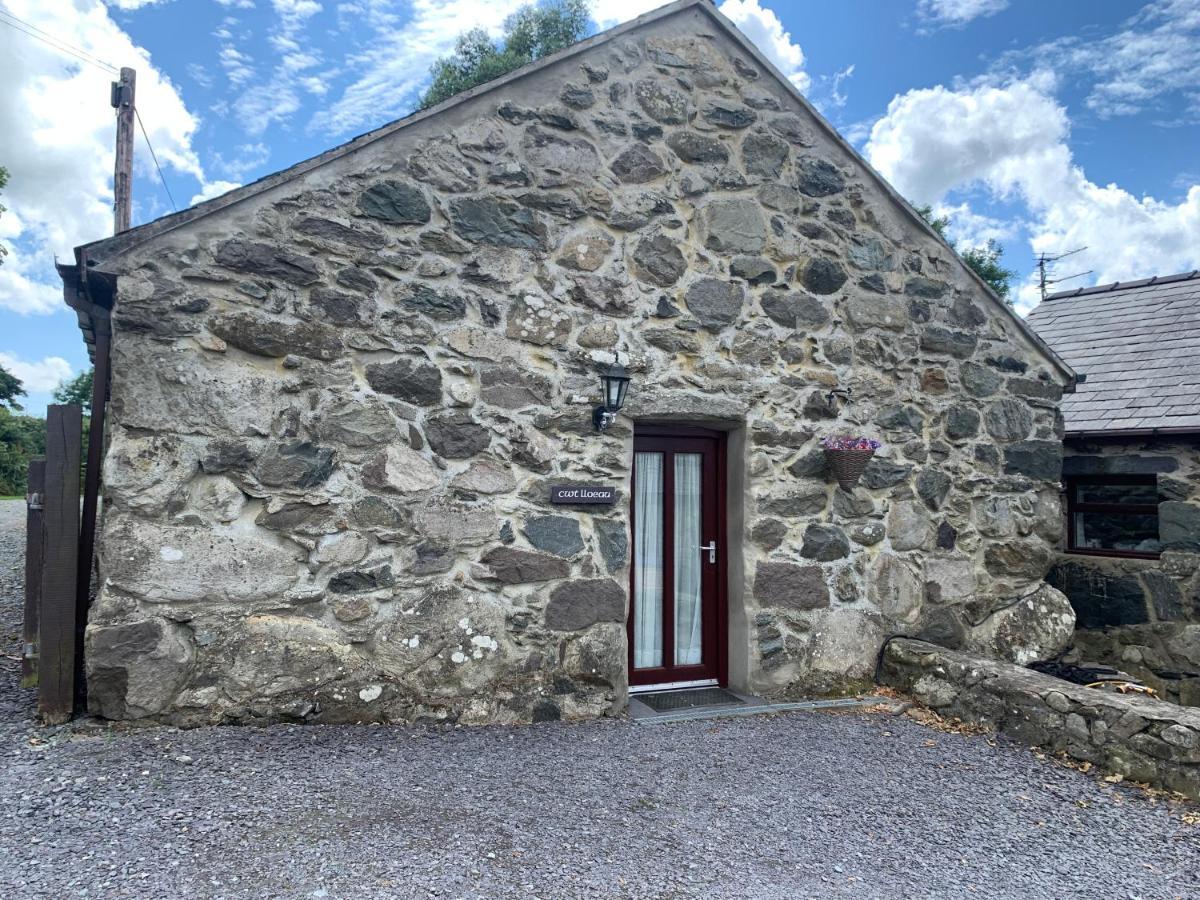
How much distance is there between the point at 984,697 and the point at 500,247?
444 cm

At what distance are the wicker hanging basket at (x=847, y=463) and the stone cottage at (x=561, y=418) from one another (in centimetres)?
13

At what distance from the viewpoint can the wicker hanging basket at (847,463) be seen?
5.70m

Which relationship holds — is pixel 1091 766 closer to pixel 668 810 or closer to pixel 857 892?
pixel 857 892

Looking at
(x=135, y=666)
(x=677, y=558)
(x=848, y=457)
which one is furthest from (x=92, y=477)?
(x=848, y=457)

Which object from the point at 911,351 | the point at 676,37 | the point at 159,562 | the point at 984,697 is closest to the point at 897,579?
the point at 984,697

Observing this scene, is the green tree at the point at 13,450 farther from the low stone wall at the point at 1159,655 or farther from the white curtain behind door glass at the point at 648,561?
the low stone wall at the point at 1159,655

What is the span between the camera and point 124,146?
10453 millimetres

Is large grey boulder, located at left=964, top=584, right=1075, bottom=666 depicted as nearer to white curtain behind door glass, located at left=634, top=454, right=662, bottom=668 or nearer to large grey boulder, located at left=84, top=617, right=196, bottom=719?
white curtain behind door glass, located at left=634, top=454, right=662, bottom=668

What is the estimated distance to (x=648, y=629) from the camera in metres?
5.74

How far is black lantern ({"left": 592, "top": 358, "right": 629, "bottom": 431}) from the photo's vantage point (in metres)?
5.05

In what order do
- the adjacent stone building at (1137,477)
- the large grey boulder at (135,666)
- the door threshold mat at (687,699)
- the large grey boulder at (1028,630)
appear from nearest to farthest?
the large grey boulder at (135,666) < the door threshold mat at (687,699) < the large grey boulder at (1028,630) < the adjacent stone building at (1137,477)

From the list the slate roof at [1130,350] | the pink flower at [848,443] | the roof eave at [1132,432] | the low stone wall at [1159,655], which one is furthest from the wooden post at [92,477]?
the roof eave at [1132,432]

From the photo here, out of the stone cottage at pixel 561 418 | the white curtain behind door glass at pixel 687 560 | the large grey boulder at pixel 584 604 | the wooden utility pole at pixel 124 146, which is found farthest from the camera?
the wooden utility pole at pixel 124 146

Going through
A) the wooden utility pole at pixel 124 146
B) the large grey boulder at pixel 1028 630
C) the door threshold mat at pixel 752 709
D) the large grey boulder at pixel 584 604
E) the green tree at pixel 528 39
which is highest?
the green tree at pixel 528 39
